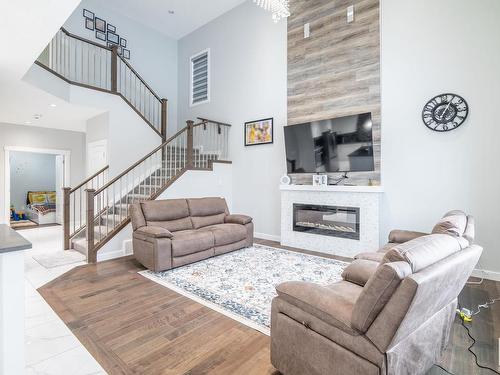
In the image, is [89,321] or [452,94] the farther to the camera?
[452,94]

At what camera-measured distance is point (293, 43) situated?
211 inches

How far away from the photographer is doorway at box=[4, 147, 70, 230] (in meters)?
7.64

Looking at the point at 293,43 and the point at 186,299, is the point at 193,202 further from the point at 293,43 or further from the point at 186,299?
the point at 293,43

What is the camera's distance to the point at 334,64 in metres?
4.80

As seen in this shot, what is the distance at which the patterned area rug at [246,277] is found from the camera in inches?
105

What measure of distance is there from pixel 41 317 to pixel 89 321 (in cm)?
48

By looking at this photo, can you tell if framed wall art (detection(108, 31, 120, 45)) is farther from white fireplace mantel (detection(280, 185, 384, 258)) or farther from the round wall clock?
the round wall clock

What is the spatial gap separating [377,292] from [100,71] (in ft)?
24.6

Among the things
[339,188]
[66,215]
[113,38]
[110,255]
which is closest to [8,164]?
[66,215]

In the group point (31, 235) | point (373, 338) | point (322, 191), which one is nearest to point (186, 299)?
point (373, 338)

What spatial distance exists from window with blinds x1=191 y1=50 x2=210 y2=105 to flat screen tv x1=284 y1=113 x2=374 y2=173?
Result: 10.5ft

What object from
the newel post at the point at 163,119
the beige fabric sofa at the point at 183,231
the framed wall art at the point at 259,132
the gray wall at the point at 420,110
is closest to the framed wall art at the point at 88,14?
the newel post at the point at 163,119

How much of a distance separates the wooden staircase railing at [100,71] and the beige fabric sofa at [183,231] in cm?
281

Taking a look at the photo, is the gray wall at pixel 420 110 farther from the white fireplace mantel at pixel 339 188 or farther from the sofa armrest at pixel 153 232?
the sofa armrest at pixel 153 232
